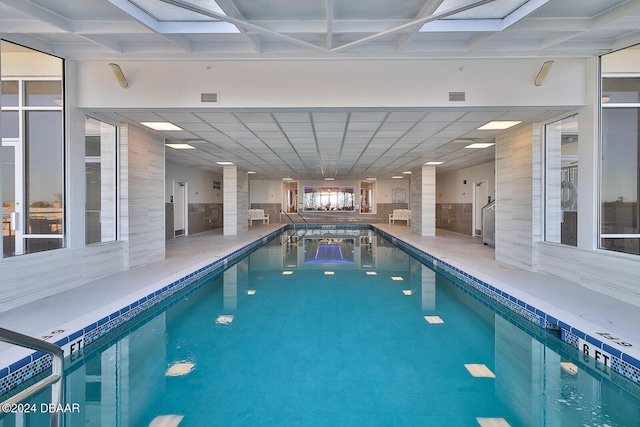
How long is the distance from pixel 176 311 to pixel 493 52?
5037mm

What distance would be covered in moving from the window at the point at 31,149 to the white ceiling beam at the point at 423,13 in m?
4.34

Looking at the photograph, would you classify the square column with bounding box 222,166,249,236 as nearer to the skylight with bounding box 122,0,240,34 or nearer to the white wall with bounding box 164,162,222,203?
the white wall with bounding box 164,162,222,203

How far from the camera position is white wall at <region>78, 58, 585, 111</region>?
4492mm

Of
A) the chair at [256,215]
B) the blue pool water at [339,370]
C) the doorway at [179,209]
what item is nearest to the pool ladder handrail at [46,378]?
the blue pool water at [339,370]

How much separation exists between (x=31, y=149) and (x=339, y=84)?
4.63 metres

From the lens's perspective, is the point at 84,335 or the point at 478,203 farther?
the point at 478,203

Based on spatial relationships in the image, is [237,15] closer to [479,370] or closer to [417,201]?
[479,370]

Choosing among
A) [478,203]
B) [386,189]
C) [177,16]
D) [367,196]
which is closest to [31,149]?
[177,16]

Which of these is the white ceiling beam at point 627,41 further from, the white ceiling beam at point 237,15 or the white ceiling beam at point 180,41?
the white ceiling beam at point 180,41

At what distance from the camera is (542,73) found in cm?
438

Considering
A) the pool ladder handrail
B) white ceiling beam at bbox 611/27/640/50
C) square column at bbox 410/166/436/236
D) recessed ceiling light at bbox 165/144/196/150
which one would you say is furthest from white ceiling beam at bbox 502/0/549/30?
square column at bbox 410/166/436/236

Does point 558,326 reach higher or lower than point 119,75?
lower

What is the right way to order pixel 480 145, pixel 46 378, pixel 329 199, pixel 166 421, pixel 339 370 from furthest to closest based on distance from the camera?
pixel 329 199, pixel 480 145, pixel 339 370, pixel 166 421, pixel 46 378

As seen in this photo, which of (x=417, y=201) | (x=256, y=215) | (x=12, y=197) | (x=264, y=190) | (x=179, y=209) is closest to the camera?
(x=12, y=197)
